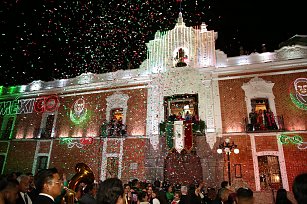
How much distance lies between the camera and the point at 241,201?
3.57 metres

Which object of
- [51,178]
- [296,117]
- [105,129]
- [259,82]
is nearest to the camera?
[51,178]

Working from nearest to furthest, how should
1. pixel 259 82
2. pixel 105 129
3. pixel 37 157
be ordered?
pixel 259 82, pixel 105 129, pixel 37 157

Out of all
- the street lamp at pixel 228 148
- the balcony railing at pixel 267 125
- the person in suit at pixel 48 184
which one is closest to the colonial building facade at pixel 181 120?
the balcony railing at pixel 267 125

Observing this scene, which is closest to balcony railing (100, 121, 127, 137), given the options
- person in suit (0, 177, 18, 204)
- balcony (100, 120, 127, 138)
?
balcony (100, 120, 127, 138)

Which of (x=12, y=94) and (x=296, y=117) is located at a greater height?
(x=12, y=94)

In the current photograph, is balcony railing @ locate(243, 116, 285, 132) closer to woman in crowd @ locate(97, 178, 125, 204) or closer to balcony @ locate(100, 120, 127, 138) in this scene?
balcony @ locate(100, 120, 127, 138)

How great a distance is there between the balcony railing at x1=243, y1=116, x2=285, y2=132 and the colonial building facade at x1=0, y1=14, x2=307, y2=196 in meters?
0.05

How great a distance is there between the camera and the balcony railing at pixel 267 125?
12836 mm

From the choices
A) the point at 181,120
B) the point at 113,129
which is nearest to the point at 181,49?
the point at 181,120

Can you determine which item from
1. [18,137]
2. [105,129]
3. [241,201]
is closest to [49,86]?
[18,137]

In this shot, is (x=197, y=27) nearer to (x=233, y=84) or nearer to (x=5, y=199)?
(x=233, y=84)

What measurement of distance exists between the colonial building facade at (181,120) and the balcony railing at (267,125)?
0.05 metres

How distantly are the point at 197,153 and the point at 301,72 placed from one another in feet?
25.7

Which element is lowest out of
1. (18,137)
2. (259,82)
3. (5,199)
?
(5,199)
